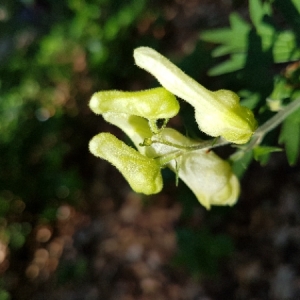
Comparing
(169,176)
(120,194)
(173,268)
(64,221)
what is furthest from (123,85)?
(169,176)

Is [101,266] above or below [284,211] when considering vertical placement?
below

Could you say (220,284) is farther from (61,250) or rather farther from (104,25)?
(104,25)

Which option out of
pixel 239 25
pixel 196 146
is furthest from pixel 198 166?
pixel 239 25

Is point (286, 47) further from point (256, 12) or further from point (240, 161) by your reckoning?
point (240, 161)

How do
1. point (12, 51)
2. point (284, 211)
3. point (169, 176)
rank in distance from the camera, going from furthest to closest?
point (12, 51) → point (284, 211) → point (169, 176)

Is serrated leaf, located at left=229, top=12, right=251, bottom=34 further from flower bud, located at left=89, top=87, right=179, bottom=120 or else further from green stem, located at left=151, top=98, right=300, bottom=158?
flower bud, located at left=89, top=87, right=179, bottom=120

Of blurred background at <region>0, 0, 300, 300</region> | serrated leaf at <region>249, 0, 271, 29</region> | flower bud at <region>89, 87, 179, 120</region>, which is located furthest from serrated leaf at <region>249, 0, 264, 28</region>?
blurred background at <region>0, 0, 300, 300</region>

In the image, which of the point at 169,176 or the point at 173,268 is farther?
the point at 173,268
